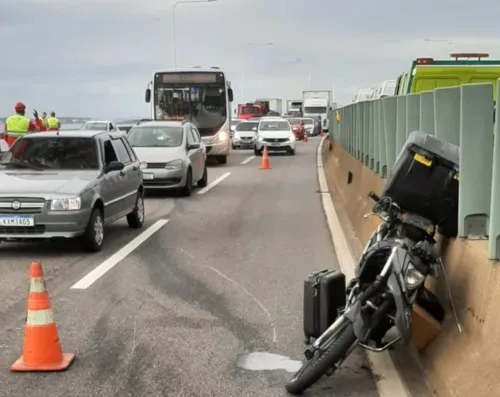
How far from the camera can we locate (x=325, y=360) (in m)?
5.25

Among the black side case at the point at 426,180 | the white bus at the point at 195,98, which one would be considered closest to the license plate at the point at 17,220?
the black side case at the point at 426,180

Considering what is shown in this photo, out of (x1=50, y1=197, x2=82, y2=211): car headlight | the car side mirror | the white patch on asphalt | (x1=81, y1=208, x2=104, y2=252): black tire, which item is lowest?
the white patch on asphalt

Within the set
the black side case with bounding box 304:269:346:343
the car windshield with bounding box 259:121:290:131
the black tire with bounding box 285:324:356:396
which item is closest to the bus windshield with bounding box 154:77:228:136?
the car windshield with bounding box 259:121:290:131

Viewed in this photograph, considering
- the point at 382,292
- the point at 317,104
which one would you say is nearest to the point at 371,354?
the point at 382,292

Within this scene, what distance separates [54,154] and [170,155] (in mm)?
7561

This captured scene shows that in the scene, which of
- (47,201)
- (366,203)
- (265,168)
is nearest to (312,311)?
(47,201)

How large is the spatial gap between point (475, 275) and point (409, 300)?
47cm

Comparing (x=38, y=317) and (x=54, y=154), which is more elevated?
→ (x=54, y=154)

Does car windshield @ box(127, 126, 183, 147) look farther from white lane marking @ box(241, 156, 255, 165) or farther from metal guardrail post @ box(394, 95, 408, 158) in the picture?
white lane marking @ box(241, 156, 255, 165)

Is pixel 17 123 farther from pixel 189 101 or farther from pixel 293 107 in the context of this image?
pixel 293 107

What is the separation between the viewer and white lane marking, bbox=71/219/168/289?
8.97m

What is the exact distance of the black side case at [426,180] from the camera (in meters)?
5.43

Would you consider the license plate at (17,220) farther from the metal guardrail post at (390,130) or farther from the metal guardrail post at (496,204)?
the metal guardrail post at (496,204)

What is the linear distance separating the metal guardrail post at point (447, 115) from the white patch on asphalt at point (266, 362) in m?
2.18
